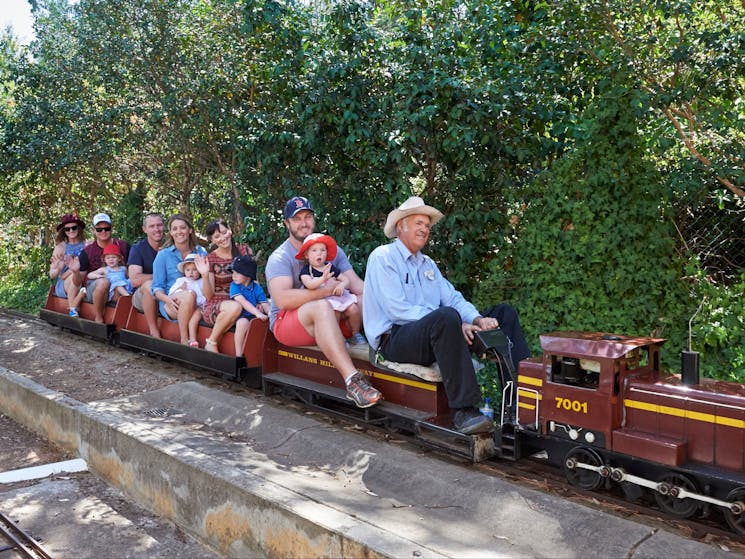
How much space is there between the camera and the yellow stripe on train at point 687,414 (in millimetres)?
3645

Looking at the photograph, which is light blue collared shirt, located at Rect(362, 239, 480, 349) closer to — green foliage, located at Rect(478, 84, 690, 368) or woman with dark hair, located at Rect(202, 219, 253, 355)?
green foliage, located at Rect(478, 84, 690, 368)

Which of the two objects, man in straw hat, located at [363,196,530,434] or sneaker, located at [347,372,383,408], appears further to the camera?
sneaker, located at [347,372,383,408]

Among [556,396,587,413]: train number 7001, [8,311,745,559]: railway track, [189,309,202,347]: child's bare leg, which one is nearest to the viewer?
[8,311,745,559]: railway track

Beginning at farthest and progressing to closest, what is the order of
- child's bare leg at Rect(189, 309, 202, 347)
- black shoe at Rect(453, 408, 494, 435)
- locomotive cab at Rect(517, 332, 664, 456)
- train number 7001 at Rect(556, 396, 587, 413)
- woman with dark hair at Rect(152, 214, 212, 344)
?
woman with dark hair at Rect(152, 214, 212, 344) < child's bare leg at Rect(189, 309, 202, 347) < black shoe at Rect(453, 408, 494, 435) < train number 7001 at Rect(556, 396, 587, 413) < locomotive cab at Rect(517, 332, 664, 456)

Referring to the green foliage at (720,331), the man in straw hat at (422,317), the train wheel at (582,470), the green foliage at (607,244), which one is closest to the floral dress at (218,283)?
the man in straw hat at (422,317)

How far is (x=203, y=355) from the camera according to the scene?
23.0ft

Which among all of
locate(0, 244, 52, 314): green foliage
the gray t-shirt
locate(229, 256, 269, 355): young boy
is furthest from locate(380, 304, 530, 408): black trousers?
locate(0, 244, 52, 314): green foliage

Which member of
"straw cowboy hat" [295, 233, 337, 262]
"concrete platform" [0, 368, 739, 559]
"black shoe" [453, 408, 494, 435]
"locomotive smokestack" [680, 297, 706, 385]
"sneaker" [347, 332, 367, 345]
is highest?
"straw cowboy hat" [295, 233, 337, 262]

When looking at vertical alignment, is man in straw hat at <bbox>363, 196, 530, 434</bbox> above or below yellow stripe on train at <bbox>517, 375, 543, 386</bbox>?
above

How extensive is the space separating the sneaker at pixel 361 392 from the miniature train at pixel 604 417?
129 mm

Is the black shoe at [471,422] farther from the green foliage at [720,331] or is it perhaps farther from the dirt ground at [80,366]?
the dirt ground at [80,366]

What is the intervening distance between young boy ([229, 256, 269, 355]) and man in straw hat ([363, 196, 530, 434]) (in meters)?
1.80

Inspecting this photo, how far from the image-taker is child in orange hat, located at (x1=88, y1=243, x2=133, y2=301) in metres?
9.15

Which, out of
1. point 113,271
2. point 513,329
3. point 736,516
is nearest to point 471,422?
point 513,329
